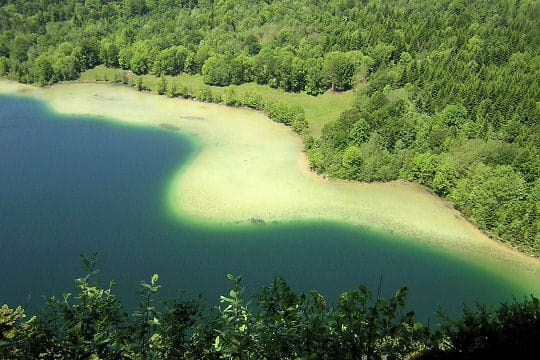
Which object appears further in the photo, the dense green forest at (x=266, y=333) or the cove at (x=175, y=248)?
the cove at (x=175, y=248)

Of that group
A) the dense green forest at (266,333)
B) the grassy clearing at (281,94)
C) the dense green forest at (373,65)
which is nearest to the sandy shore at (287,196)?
the dense green forest at (373,65)

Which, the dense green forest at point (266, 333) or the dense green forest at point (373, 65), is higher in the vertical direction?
the dense green forest at point (266, 333)

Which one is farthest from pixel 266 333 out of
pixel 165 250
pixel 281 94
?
pixel 281 94

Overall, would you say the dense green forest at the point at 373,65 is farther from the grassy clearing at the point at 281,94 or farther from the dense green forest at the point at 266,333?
the dense green forest at the point at 266,333

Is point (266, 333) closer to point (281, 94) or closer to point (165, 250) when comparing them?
point (165, 250)

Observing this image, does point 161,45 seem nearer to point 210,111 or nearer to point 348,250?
point 210,111

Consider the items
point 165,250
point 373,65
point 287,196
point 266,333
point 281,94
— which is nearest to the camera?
point 266,333

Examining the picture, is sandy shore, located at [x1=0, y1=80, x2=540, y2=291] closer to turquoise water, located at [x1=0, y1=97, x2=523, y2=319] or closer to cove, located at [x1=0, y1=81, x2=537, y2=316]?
cove, located at [x1=0, y1=81, x2=537, y2=316]
